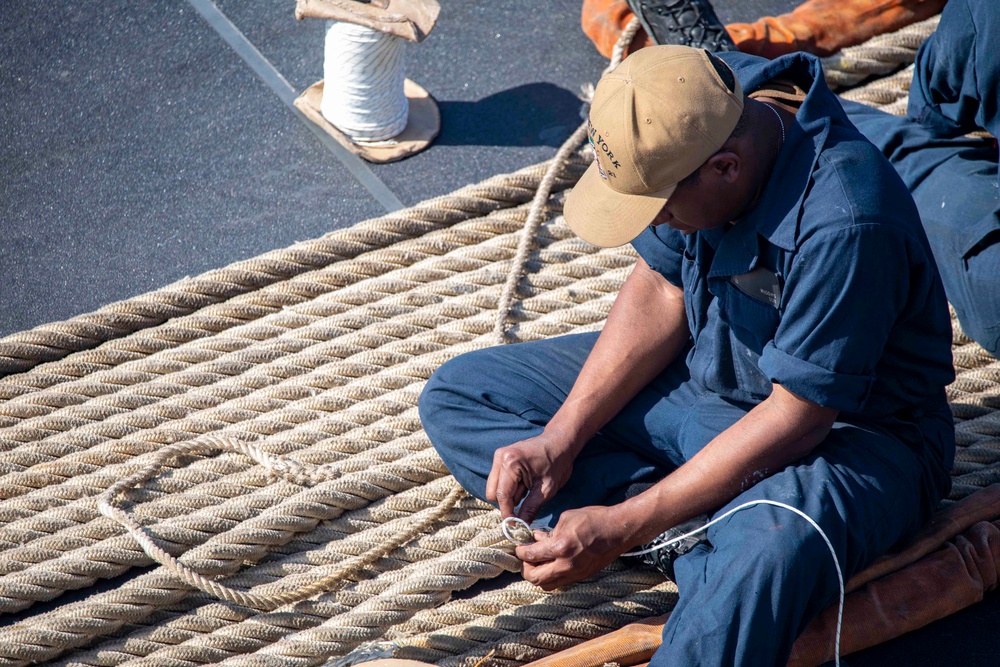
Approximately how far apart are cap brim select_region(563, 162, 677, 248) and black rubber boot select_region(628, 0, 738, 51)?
3.69 feet

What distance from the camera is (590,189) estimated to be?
4.68ft

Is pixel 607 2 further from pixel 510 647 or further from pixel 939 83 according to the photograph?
pixel 510 647

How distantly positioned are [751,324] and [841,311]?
0.60ft

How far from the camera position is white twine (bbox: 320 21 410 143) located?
93.3 inches

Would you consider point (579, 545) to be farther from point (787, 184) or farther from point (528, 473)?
point (787, 184)

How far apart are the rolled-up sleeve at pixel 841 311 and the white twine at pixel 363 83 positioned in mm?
1376

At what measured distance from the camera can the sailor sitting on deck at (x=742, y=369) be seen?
4.20 feet

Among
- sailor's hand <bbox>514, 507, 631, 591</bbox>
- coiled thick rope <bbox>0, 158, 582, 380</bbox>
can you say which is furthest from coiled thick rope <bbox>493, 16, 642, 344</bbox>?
sailor's hand <bbox>514, 507, 631, 591</bbox>

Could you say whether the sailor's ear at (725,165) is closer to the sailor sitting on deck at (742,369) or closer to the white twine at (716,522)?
the sailor sitting on deck at (742,369)

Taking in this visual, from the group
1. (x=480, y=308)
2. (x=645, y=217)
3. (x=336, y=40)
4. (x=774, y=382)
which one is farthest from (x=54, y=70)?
(x=774, y=382)

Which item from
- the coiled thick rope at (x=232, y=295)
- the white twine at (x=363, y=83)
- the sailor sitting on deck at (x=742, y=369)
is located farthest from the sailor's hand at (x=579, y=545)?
the white twine at (x=363, y=83)

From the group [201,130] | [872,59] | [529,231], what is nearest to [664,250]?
[529,231]

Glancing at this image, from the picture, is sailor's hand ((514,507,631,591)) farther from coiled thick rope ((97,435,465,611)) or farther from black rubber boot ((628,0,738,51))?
black rubber boot ((628,0,738,51))

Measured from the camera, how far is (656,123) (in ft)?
4.16
